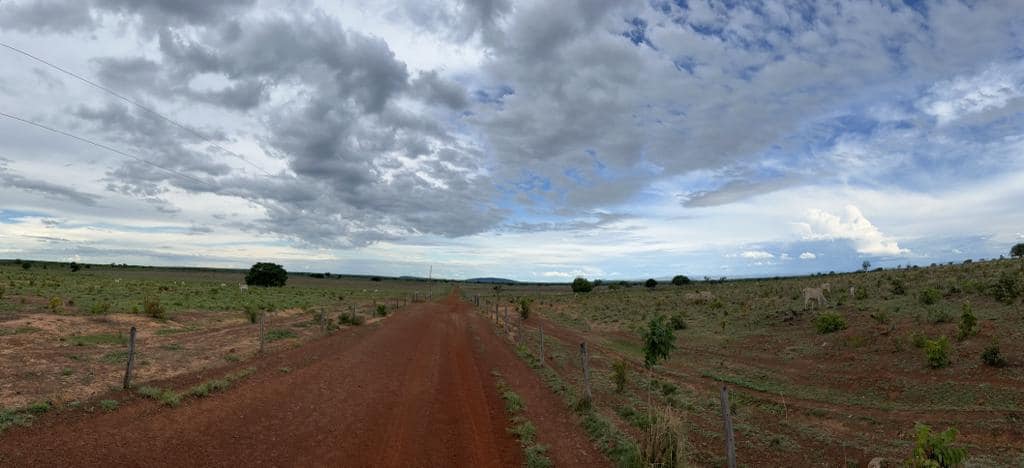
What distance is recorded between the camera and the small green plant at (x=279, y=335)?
2614cm

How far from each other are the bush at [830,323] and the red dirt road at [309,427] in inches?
656

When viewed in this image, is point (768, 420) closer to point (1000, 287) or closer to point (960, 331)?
point (960, 331)

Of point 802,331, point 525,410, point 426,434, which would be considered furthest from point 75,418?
point 802,331

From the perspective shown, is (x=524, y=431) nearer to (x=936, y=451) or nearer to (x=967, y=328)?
(x=936, y=451)

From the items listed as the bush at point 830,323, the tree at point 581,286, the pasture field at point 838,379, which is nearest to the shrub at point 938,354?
the pasture field at point 838,379

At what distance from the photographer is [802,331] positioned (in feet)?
89.0

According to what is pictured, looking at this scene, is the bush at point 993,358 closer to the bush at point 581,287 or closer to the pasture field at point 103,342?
the pasture field at point 103,342

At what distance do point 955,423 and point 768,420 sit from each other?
14.4 feet

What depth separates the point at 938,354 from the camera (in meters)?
16.9

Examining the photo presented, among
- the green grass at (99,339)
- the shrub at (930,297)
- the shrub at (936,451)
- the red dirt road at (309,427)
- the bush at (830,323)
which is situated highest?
the shrub at (930,297)

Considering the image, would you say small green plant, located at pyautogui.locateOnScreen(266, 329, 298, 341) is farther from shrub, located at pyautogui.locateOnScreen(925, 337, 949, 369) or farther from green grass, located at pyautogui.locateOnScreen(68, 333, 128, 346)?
shrub, located at pyautogui.locateOnScreen(925, 337, 949, 369)

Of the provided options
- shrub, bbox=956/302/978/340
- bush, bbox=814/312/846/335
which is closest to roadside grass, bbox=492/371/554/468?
shrub, bbox=956/302/978/340

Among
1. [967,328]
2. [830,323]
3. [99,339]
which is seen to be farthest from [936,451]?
[99,339]

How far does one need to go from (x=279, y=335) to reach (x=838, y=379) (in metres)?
26.4
